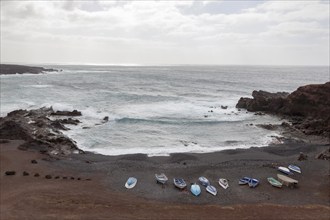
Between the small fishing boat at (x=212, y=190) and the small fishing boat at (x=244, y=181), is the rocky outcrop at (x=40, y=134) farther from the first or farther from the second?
the small fishing boat at (x=244, y=181)

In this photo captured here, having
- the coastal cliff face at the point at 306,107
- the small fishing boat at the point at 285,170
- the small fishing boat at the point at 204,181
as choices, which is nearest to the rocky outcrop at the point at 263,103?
the coastal cliff face at the point at 306,107

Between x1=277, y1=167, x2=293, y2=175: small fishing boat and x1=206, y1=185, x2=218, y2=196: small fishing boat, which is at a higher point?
x1=277, y1=167, x2=293, y2=175: small fishing boat

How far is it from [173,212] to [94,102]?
4638 cm

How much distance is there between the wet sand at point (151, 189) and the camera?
20.4m

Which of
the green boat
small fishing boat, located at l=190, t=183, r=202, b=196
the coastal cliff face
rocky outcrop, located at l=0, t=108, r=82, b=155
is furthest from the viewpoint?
the coastal cliff face

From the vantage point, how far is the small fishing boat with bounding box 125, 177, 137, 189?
24.4 m

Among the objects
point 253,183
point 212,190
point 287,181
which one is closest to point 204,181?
point 212,190

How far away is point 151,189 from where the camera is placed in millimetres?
24141

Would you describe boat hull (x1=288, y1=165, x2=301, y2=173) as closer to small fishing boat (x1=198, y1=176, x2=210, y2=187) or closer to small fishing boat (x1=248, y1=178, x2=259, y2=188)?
small fishing boat (x1=248, y1=178, x2=259, y2=188)

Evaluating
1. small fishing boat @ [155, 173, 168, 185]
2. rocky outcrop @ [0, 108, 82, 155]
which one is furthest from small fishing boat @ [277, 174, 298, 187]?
rocky outcrop @ [0, 108, 82, 155]

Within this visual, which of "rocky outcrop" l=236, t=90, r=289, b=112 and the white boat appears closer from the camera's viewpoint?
the white boat

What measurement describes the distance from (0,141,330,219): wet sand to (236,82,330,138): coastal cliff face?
30.9ft

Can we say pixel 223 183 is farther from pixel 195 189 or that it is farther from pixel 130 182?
pixel 130 182

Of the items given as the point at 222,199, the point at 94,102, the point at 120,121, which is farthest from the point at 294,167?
the point at 94,102
